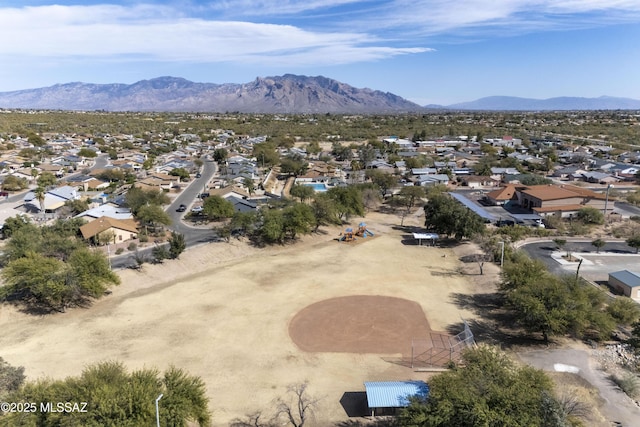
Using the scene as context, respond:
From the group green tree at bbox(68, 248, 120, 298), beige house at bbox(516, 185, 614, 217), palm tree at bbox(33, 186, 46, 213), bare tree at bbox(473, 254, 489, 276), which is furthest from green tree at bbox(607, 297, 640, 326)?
palm tree at bbox(33, 186, 46, 213)

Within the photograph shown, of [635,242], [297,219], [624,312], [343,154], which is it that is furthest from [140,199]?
[343,154]

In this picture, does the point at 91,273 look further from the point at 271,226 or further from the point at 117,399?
the point at 117,399

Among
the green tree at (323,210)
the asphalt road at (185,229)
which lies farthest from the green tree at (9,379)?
the green tree at (323,210)

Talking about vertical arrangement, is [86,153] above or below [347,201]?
above

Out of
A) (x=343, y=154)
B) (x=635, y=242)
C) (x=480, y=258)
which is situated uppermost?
(x=343, y=154)

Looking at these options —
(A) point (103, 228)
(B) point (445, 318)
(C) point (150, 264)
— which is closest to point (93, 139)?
(A) point (103, 228)

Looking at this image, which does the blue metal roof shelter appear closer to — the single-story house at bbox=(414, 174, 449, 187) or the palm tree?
the palm tree

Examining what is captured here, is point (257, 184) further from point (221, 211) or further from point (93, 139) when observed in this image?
point (93, 139)

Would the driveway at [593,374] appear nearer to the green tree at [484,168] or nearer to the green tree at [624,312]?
the green tree at [624,312]
